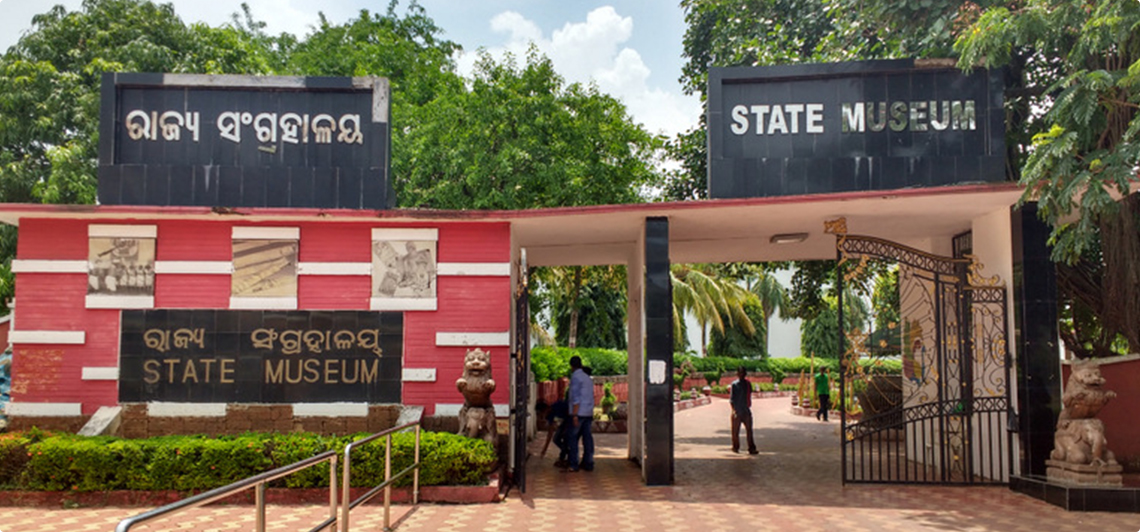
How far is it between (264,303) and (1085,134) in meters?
9.46

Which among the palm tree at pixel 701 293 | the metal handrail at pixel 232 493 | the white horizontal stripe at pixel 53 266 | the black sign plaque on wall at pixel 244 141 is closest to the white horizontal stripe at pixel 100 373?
the white horizontal stripe at pixel 53 266

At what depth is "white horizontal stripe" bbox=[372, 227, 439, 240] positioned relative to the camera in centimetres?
1087

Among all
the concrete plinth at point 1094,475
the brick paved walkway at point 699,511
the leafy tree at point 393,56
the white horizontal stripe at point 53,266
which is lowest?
the brick paved walkway at point 699,511

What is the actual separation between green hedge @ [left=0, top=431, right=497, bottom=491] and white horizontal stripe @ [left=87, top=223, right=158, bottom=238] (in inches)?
97.8

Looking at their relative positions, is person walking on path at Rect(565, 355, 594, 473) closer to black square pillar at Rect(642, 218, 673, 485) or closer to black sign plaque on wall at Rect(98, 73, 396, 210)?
black square pillar at Rect(642, 218, 673, 485)

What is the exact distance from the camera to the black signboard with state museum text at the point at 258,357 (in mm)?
10617

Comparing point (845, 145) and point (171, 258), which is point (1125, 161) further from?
point (171, 258)

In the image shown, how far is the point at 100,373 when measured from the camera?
10547 mm

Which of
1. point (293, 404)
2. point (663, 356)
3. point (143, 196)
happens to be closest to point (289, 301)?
point (293, 404)

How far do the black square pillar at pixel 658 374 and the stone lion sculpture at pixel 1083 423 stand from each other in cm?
406

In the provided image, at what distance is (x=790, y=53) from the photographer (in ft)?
55.9

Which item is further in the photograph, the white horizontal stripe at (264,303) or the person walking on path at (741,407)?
the person walking on path at (741,407)

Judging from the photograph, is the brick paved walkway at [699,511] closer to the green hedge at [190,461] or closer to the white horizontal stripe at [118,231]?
the green hedge at [190,461]

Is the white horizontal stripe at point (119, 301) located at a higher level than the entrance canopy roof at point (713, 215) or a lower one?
lower
